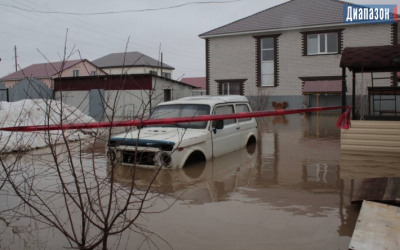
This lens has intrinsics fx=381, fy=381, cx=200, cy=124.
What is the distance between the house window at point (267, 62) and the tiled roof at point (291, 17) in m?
1.14

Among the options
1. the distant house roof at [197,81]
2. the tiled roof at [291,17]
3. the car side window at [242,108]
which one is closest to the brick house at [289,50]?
the tiled roof at [291,17]

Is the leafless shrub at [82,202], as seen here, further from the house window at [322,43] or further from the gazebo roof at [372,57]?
the house window at [322,43]

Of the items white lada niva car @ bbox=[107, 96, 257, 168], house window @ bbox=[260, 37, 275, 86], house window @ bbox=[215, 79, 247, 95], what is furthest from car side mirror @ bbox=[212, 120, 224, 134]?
house window @ bbox=[215, 79, 247, 95]

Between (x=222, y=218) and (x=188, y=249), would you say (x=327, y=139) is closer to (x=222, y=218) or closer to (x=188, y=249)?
(x=222, y=218)

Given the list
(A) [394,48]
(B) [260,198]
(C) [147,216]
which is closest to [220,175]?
(B) [260,198]

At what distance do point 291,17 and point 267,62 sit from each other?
3538mm

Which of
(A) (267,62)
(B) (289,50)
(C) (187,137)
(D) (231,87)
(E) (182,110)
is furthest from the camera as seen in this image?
(D) (231,87)

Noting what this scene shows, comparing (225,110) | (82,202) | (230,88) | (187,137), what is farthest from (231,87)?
(82,202)

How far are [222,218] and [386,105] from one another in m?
18.9

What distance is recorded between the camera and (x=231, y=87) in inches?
1123

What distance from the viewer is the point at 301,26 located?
1002 inches

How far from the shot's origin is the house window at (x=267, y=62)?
1069 inches

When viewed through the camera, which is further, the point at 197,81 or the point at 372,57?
the point at 197,81

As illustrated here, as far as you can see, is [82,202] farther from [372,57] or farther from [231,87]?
[231,87]
